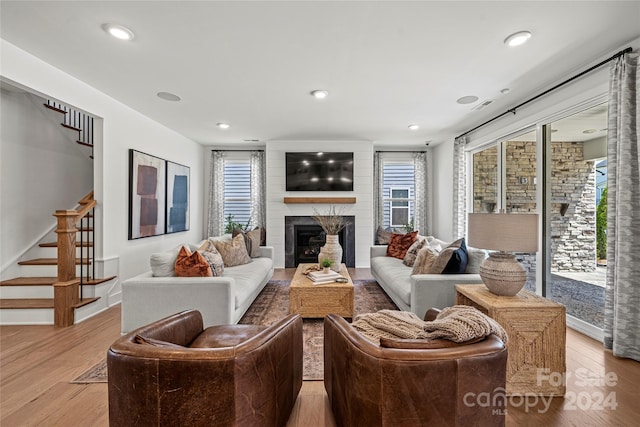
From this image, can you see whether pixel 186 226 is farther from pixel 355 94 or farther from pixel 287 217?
pixel 355 94

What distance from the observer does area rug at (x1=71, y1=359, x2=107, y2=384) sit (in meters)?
1.98

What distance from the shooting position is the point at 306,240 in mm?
5785

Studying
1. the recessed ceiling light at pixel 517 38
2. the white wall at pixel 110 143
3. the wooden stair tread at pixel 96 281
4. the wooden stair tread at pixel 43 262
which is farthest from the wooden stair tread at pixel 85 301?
the recessed ceiling light at pixel 517 38

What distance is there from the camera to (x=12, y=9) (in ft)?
6.39

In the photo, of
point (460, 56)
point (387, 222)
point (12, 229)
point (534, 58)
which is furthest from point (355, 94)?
point (12, 229)

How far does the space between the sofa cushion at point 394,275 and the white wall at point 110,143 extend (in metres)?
3.27

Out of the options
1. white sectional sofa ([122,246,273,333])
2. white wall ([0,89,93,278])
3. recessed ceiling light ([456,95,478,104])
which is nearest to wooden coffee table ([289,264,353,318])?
white sectional sofa ([122,246,273,333])

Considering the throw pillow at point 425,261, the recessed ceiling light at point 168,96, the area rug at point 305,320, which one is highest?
the recessed ceiling light at point 168,96

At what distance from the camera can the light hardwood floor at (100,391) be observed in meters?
1.64

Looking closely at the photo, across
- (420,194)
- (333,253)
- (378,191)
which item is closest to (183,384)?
(333,253)

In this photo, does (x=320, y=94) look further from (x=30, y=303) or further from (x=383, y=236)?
(x=30, y=303)

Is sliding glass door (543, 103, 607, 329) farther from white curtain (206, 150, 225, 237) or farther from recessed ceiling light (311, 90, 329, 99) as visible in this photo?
white curtain (206, 150, 225, 237)

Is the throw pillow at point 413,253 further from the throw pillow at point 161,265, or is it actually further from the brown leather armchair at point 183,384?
the brown leather armchair at point 183,384

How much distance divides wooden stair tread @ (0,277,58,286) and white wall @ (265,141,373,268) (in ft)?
10.4
